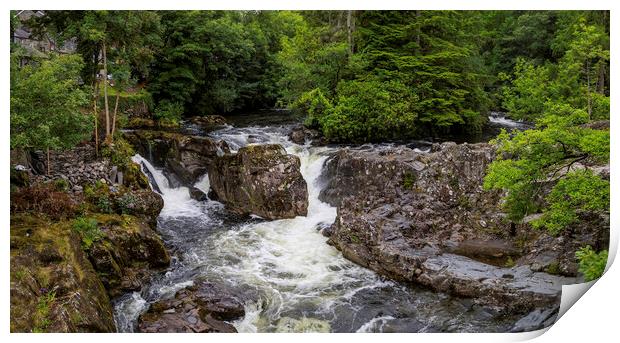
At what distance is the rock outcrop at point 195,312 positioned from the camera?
21.9 feet

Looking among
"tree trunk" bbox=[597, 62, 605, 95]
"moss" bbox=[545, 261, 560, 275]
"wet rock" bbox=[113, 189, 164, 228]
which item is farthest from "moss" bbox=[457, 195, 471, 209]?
"wet rock" bbox=[113, 189, 164, 228]

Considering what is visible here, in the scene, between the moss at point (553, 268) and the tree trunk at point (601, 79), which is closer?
the moss at point (553, 268)

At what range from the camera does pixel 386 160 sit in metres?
10.7

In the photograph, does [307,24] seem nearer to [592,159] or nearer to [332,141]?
[332,141]

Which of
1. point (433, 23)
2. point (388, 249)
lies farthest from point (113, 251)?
point (433, 23)

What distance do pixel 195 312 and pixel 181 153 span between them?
19.5ft

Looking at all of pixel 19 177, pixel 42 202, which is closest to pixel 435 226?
pixel 42 202

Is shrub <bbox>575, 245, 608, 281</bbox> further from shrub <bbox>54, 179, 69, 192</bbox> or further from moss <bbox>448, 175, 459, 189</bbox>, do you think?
shrub <bbox>54, 179, 69, 192</bbox>

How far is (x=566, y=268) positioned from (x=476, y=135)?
5.57m

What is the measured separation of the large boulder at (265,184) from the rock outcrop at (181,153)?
1.02 meters

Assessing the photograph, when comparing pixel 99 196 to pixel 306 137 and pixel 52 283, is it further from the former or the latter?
pixel 306 137

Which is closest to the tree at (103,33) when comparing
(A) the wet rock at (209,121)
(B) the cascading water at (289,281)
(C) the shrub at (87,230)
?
(B) the cascading water at (289,281)

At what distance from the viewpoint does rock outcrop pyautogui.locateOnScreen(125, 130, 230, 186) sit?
12.1 meters

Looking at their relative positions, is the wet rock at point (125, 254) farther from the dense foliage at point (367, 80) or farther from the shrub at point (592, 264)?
the shrub at point (592, 264)
